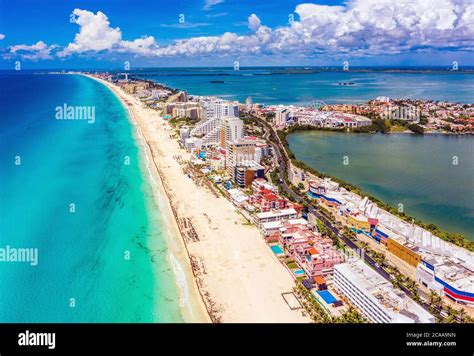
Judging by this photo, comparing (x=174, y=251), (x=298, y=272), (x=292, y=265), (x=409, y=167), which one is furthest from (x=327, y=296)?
(x=409, y=167)

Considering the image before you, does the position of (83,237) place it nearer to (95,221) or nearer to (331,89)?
(95,221)

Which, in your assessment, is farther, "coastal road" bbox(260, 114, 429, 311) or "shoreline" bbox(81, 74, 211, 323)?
"coastal road" bbox(260, 114, 429, 311)

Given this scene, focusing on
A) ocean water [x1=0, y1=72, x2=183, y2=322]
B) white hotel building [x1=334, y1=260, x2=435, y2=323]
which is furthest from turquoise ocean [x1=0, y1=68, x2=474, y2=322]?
white hotel building [x1=334, y1=260, x2=435, y2=323]

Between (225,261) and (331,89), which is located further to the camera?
(331,89)

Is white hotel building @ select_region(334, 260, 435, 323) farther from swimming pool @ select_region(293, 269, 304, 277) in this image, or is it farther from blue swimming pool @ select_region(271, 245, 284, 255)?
blue swimming pool @ select_region(271, 245, 284, 255)

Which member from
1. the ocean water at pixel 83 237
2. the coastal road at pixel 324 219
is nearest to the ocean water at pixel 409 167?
the coastal road at pixel 324 219

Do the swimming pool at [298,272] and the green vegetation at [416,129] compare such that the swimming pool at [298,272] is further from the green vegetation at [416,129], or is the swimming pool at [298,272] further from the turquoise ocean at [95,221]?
the green vegetation at [416,129]
